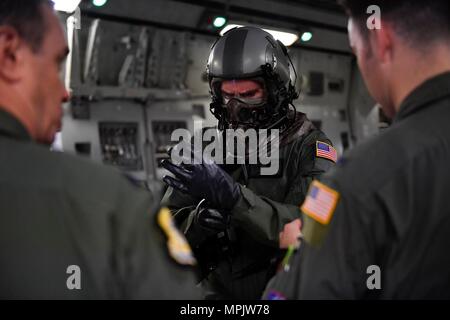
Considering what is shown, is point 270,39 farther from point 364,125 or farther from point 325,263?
point 364,125

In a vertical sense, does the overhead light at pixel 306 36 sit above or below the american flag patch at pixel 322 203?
above

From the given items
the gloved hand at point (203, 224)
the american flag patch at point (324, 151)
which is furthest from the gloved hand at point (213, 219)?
the american flag patch at point (324, 151)

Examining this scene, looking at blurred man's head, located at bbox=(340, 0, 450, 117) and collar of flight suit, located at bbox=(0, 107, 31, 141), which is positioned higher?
blurred man's head, located at bbox=(340, 0, 450, 117)

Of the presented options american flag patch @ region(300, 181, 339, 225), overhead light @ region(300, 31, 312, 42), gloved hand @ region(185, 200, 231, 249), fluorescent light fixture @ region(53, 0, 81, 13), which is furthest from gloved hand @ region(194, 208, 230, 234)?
overhead light @ region(300, 31, 312, 42)

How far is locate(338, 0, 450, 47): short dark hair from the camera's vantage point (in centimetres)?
105

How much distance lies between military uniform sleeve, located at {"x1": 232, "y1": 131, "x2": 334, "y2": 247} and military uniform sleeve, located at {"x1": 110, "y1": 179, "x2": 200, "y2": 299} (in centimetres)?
98

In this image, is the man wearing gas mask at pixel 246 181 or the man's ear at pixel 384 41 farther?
the man wearing gas mask at pixel 246 181

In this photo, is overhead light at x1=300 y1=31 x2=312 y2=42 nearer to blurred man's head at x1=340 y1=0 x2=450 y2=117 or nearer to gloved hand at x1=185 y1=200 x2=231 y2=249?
gloved hand at x1=185 y1=200 x2=231 y2=249

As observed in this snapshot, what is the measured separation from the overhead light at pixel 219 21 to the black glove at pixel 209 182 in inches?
115

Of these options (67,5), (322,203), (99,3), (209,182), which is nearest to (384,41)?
(322,203)

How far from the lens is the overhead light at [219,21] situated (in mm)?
4486

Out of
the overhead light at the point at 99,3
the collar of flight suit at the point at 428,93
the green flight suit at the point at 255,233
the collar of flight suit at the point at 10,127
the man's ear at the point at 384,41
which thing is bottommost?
the green flight suit at the point at 255,233

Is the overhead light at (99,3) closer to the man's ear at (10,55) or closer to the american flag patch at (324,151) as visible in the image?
the american flag patch at (324,151)
